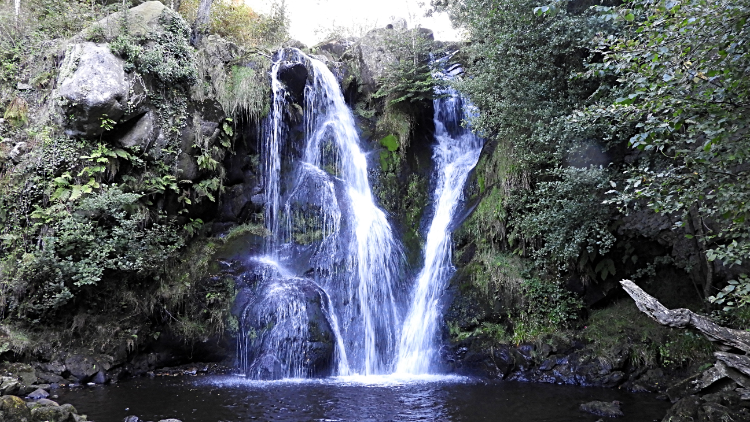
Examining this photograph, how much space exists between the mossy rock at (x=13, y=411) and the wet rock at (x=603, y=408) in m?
8.42

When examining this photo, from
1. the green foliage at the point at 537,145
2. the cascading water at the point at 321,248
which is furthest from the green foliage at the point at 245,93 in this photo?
the green foliage at the point at 537,145

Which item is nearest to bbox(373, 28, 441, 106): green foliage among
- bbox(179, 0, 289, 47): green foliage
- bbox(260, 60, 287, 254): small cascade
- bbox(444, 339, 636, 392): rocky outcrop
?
bbox(260, 60, 287, 254): small cascade

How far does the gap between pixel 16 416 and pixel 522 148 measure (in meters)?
11.0

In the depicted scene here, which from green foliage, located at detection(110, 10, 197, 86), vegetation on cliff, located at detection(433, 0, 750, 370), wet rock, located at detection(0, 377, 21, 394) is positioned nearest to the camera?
wet rock, located at detection(0, 377, 21, 394)

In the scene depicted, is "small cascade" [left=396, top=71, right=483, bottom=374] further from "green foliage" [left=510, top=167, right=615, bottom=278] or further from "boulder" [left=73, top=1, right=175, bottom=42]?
"boulder" [left=73, top=1, right=175, bottom=42]

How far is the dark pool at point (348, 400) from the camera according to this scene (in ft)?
24.0

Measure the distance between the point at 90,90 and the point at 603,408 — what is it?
13242 mm

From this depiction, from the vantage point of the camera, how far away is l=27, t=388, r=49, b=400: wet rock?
8.16 meters

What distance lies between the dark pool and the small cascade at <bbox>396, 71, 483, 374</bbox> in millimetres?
1192

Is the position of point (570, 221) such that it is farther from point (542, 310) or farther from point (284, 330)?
point (284, 330)

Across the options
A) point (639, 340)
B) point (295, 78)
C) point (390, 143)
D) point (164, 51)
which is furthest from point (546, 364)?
point (164, 51)

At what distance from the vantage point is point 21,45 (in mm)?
12617

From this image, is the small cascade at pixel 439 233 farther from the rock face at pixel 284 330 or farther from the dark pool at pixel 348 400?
the rock face at pixel 284 330

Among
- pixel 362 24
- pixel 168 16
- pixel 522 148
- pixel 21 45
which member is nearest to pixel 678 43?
pixel 522 148
